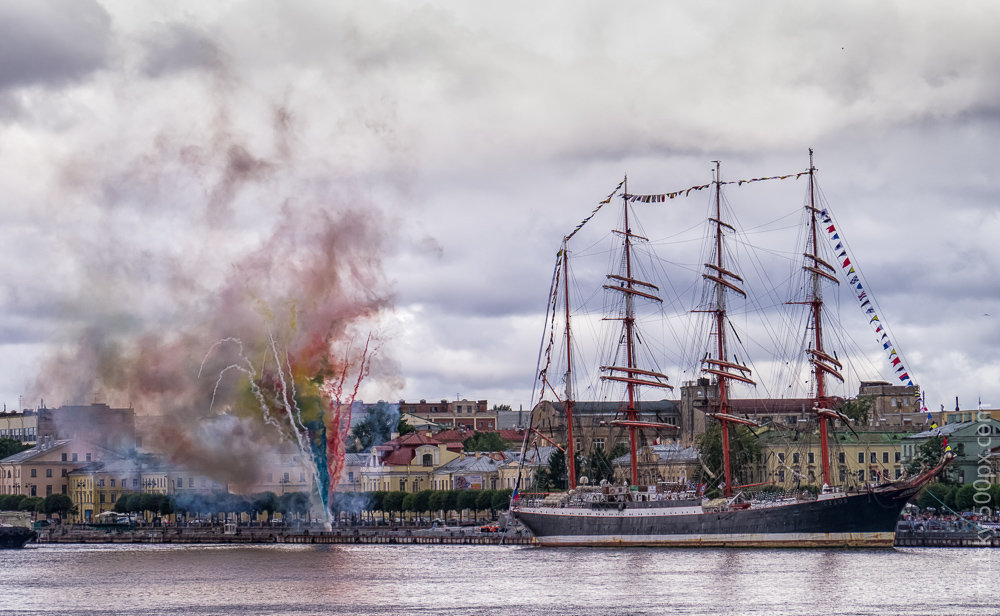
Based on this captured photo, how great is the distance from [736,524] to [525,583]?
90.7 ft

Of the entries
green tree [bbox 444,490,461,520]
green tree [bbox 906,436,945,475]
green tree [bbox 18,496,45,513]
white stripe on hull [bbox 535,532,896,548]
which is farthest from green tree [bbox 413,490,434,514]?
green tree [bbox 18,496,45,513]

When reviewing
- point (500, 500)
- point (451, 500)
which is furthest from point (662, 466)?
point (451, 500)

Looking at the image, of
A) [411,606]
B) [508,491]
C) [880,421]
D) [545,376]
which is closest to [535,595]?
[411,606]

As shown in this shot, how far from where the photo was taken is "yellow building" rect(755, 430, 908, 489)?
527 ft

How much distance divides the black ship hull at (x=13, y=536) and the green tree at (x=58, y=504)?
38095 mm

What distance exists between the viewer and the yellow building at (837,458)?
160750 mm

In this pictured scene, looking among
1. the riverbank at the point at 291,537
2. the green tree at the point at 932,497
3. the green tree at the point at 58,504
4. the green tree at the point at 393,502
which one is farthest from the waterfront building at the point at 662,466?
the green tree at the point at 58,504

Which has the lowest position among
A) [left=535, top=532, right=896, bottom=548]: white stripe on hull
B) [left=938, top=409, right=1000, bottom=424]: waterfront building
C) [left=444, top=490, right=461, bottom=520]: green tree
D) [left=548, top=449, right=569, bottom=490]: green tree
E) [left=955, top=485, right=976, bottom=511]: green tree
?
[left=535, top=532, right=896, bottom=548]: white stripe on hull

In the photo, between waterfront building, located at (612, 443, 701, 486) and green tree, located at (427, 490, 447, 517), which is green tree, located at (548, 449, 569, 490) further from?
green tree, located at (427, 490, 447, 517)

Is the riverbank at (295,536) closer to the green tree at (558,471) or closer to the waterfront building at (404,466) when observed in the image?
Answer: the green tree at (558,471)

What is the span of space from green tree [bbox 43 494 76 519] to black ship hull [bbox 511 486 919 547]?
8001cm

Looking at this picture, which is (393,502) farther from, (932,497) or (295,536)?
(932,497)

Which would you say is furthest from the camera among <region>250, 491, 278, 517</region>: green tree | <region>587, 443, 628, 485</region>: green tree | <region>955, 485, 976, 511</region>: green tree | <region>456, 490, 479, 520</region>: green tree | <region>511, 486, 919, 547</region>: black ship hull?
<region>456, 490, 479, 520</region>: green tree

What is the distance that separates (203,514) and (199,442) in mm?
39118
